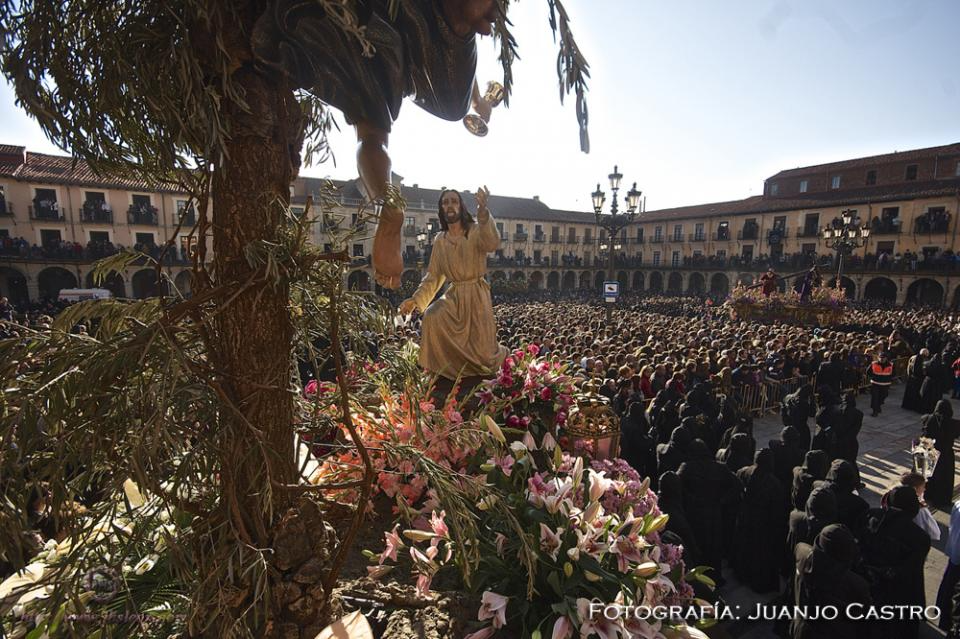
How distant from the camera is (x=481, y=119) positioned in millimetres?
2377

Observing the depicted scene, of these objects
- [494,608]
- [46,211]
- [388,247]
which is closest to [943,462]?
[494,608]

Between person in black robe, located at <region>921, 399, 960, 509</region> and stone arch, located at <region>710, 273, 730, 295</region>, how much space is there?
133 feet

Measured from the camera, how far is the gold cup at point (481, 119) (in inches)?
91.8

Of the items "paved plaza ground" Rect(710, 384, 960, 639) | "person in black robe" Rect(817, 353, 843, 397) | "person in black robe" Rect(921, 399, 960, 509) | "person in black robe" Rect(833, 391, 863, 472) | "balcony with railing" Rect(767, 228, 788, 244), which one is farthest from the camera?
"balcony with railing" Rect(767, 228, 788, 244)

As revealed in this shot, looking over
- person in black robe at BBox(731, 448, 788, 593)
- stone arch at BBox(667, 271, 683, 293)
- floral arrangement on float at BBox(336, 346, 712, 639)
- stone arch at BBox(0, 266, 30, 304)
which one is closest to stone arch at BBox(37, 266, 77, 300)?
stone arch at BBox(0, 266, 30, 304)

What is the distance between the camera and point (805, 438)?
814cm

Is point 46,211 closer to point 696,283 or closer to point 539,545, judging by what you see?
point 539,545

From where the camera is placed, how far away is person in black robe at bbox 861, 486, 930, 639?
13.3ft

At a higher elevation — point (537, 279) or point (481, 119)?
point (481, 119)

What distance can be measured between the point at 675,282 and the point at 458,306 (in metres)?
48.5

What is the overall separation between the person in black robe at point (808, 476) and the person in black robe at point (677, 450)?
1.09 meters

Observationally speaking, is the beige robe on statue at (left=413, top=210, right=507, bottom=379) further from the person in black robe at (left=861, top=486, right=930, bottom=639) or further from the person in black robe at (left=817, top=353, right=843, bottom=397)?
the person in black robe at (left=817, top=353, right=843, bottom=397)

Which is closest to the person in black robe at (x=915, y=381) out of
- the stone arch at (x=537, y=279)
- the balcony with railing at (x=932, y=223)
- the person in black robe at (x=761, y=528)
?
the person in black robe at (x=761, y=528)

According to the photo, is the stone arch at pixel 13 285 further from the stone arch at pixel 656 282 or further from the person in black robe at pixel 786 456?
the stone arch at pixel 656 282
